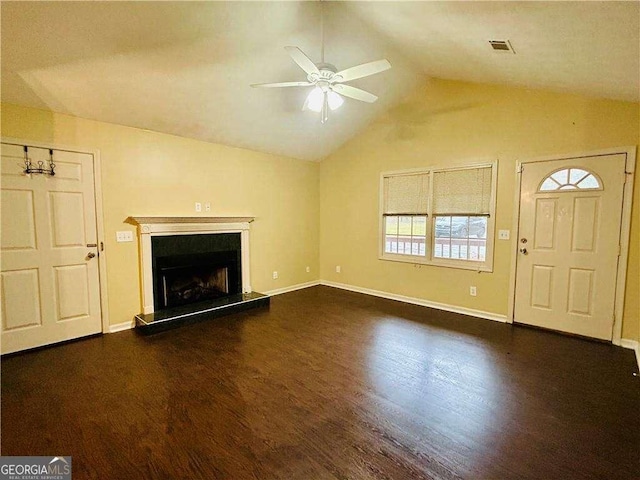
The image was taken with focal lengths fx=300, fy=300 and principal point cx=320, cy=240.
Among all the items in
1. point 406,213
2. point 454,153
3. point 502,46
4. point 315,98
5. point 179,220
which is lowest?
point 179,220

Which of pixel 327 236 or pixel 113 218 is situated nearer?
pixel 113 218

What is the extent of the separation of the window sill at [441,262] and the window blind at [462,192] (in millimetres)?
707

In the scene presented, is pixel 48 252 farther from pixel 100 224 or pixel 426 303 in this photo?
pixel 426 303

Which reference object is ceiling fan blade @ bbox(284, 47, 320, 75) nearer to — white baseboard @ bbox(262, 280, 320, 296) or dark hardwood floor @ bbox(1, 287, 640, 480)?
dark hardwood floor @ bbox(1, 287, 640, 480)

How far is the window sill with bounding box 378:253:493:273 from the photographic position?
412cm

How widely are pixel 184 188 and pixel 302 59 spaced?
8.84 feet

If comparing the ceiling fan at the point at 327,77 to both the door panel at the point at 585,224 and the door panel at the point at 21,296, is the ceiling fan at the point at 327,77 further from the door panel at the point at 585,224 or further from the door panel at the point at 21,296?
the door panel at the point at 21,296

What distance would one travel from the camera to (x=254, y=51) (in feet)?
9.99

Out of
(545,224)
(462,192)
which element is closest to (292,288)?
(462,192)

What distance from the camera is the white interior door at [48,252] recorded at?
118 inches

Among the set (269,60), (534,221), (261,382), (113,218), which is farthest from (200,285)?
(534,221)

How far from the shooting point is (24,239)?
3.08 metres

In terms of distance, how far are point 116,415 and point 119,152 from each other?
2.93m

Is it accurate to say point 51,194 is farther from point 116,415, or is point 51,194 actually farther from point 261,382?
point 261,382
